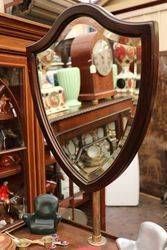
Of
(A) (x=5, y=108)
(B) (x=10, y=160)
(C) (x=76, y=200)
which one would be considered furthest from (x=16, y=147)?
(C) (x=76, y=200)

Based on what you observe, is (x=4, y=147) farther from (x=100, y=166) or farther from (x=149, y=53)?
(x=149, y=53)

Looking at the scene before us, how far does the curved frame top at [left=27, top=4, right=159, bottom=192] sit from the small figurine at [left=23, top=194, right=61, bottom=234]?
0.15 meters

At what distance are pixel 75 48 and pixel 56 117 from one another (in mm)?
214

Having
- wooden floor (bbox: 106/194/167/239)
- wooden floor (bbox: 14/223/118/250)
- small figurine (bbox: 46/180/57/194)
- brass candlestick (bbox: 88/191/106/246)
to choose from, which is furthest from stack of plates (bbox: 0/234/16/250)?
wooden floor (bbox: 106/194/167/239)

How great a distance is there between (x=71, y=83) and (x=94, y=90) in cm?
8

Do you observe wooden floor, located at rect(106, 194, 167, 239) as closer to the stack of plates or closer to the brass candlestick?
the brass candlestick

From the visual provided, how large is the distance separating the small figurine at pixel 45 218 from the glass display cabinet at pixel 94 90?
0.45ft

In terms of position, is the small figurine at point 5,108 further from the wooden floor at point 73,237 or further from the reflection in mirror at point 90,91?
the wooden floor at point 73,237

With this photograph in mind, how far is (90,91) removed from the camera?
2.76 ft

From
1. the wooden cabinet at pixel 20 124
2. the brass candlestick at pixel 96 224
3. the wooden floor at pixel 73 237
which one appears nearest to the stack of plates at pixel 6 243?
the wooden floor at pixel 73 237

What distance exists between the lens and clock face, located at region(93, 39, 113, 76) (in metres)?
0.74

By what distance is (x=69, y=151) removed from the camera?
85cm

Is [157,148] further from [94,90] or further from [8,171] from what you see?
[94,90]

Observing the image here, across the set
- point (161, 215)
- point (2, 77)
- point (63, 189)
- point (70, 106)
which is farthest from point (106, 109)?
point (161, 215)
